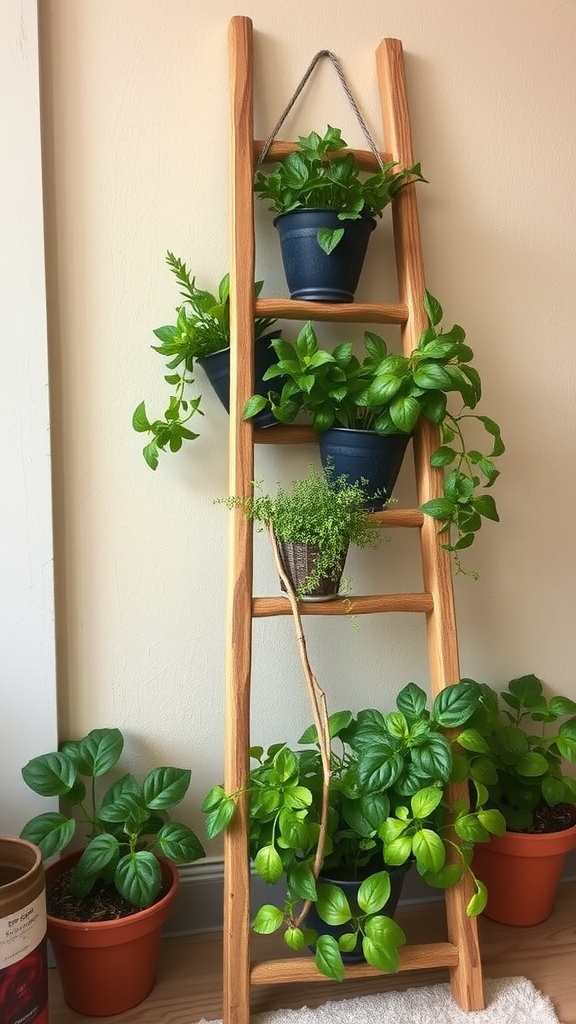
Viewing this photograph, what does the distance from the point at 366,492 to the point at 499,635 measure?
51 cm

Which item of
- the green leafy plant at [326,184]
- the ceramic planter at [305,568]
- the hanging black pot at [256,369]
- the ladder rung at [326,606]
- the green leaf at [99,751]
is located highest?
the green leafy plant at [326,184]

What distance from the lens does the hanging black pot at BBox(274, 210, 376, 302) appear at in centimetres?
128

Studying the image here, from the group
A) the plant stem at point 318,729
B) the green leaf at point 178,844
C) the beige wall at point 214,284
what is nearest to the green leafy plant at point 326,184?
the beige wall at point 214,284

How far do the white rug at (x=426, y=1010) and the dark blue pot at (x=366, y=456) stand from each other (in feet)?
2.70

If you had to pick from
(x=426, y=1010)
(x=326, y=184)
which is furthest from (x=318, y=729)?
(x=326, y=184)

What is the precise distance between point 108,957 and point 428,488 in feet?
3.03

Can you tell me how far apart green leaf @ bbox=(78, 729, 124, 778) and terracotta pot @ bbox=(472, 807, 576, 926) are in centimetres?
72

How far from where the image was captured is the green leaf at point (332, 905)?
1.22 m

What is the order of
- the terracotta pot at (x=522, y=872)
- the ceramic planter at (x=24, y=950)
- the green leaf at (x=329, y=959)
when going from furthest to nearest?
the terracotta pot at (x=522, y=872)
the green leaf at (x=329, y=959)
the ceramic planter at (x=24, y=950)

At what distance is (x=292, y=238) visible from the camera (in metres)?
1.31

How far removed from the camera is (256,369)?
135 centimetres

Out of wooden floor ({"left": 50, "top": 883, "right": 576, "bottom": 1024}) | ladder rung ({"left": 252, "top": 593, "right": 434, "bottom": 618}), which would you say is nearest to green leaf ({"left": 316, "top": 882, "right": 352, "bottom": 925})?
wooden floor ({"left": 50, "top": 883, "right": 576, "bottom": 1024})

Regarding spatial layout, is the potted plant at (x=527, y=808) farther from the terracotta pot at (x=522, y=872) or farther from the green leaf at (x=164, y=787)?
the green leaf at (x=164, y=787)

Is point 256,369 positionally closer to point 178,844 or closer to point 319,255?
point 319,255
